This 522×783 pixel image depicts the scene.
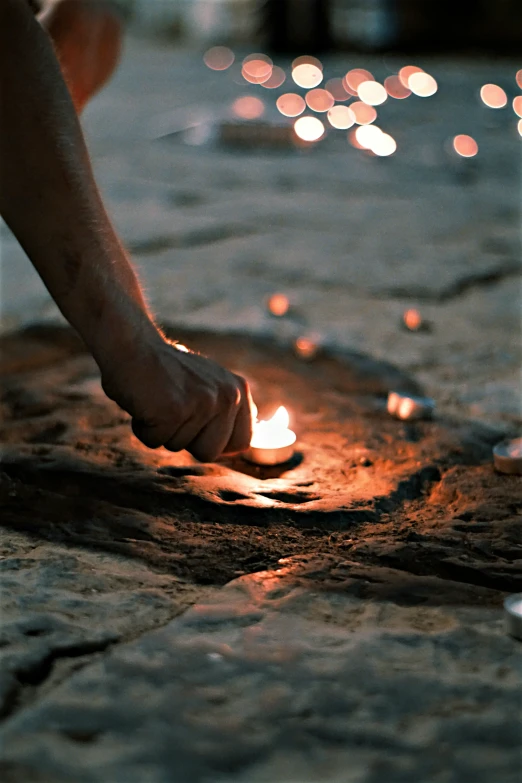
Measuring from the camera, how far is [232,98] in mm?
6289

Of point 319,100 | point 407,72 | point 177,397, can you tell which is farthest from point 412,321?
point 407,72

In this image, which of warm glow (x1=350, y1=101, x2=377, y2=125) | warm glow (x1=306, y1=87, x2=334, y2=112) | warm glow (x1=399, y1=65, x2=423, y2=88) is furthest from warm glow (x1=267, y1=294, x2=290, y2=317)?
warm glow (x1=399, y1=65, x2=423, y2=88)

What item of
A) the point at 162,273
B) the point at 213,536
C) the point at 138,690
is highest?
the point at 138,690

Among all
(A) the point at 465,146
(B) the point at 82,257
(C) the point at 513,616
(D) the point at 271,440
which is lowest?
(A) the point at 465,146

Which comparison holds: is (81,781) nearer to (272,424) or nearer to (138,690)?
(138,690)

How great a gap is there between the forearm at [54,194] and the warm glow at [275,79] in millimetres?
5974

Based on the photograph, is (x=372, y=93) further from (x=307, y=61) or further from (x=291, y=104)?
(x=307, y=61)

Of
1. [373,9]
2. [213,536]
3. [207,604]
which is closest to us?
[207,604]

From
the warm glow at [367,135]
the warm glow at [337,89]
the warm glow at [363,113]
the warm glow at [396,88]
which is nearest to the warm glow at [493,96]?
the warm glow at [396,88]

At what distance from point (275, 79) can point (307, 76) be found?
0.28 m

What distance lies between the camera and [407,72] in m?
7.89

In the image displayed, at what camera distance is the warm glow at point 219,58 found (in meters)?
8.62

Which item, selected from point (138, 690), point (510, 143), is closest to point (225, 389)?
point (138, 690)

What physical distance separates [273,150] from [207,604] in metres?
3.93
